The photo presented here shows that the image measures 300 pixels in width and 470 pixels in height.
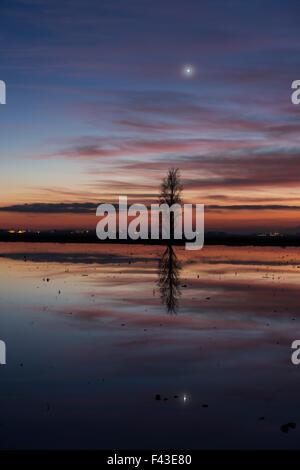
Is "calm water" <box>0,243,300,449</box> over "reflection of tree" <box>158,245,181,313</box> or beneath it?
beneath

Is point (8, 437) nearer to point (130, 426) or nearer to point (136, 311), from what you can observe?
point (130, 426)

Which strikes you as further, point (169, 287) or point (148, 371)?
point (169, 287)

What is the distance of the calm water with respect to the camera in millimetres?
9336

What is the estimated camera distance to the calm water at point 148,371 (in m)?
9.34

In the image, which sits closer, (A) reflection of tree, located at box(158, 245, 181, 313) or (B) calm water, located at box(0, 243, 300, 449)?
(B) calm water, located at box(0, 243, 300, 449)

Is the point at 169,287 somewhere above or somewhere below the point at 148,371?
above

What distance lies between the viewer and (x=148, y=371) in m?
12.8

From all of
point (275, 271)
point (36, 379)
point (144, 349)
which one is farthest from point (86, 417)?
point (275, 271)

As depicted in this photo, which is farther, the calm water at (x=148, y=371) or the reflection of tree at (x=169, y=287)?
the reflection of tree at (x=169, y=287)

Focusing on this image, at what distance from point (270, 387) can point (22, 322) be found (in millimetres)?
10417

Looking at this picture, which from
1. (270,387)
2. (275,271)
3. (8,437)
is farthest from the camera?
(275,271)

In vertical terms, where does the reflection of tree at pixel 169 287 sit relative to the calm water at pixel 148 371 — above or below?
above

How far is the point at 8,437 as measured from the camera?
29.9 ft
